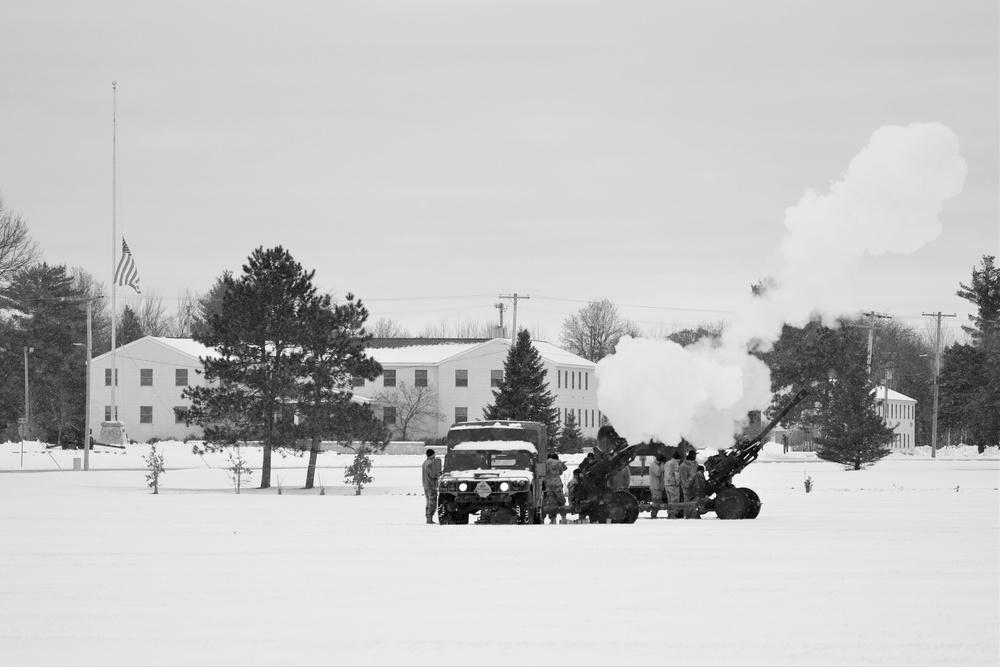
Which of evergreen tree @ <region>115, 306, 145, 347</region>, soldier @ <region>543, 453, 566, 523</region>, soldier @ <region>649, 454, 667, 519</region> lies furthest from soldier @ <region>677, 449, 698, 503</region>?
evergreen tree @ <region>115, 306, 145, 347</region>

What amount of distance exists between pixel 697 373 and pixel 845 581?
17.7 metres

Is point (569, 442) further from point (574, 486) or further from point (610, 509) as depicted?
point (610, 509)

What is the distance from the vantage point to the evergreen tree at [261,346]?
51094mm

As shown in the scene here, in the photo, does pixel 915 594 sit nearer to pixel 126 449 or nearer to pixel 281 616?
pixel 281 616

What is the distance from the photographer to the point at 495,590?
55.9ft

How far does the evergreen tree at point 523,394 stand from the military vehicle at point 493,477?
1367 inches

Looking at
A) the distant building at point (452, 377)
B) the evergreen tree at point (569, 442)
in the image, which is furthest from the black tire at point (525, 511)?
the distant building at point (452, 377)

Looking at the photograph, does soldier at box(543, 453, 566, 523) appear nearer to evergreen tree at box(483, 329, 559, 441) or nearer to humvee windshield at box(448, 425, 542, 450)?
humvee windshield at box(448, 425, 542, 450)

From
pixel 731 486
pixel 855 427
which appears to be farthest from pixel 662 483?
pixel 855 427

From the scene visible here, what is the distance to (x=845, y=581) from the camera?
58.6ft

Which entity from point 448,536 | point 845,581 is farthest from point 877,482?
point 845,581

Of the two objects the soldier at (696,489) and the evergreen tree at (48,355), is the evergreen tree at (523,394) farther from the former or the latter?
the evergreen tree at (48,355)

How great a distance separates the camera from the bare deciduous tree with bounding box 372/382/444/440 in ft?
330

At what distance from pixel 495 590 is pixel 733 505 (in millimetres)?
15474
